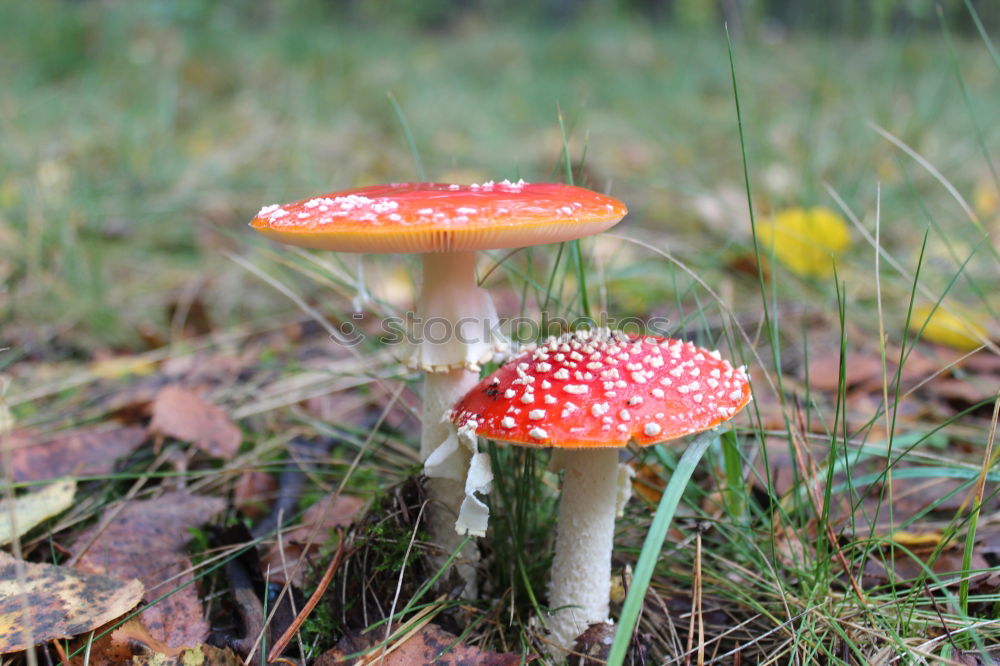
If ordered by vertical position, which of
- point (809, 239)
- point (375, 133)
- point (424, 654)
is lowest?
point (424, 654)

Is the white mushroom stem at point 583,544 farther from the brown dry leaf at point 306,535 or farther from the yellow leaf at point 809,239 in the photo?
the yellow leaf at point 809,239

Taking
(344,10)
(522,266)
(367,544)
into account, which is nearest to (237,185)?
(522,266)

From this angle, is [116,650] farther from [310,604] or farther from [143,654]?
[310,604]

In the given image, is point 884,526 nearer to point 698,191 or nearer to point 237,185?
point 698,191

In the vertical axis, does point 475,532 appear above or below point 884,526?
above

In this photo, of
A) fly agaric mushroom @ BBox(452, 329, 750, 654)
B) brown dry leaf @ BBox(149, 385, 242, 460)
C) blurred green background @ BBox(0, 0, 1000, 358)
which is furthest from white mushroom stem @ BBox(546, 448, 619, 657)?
brown dry leaf @ BBox(149, 385, 242, 460)

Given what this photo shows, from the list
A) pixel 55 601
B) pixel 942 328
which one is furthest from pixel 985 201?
pixel 55 601
